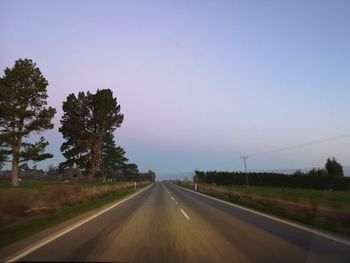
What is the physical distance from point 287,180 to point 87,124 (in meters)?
53.3

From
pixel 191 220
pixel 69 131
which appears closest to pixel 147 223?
pixel 191 220

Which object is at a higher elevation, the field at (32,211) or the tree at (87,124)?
the tree at (87,124)

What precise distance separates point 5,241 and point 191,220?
27.0 feet

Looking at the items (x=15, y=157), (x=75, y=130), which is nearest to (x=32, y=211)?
(x=15, y=157)

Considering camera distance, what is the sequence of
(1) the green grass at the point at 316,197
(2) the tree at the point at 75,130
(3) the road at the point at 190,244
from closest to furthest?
1. (3) the road at the point at 190,244
2. (1) the green grass at the point at 316,197
3. (2) the tree at the point at 75,130

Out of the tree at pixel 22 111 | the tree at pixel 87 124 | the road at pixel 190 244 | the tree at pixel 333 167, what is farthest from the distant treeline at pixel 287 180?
the road at pixel 190 244

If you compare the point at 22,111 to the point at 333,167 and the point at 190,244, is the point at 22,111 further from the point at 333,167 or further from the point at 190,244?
the point at 333,167

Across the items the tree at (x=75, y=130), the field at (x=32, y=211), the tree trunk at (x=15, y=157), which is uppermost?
the tree at (x=75, y=130)

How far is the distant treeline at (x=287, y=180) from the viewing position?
98562mm

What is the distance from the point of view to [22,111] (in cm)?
5116

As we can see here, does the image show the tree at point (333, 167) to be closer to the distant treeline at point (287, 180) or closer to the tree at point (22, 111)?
the distant treeline at point (287, 180)

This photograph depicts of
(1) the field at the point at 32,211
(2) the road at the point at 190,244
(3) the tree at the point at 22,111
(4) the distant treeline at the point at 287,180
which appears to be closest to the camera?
(2) the road at the point at 190,244

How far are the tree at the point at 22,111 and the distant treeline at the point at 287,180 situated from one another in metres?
61.2

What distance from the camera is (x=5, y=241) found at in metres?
12.7
